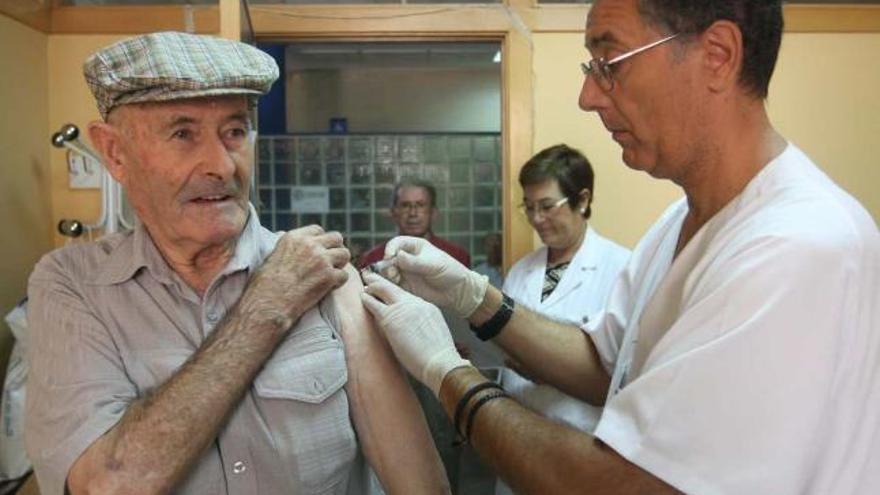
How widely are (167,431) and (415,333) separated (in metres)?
0.47

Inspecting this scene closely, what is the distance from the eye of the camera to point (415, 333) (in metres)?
1.28

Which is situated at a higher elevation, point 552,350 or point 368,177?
point 368,177

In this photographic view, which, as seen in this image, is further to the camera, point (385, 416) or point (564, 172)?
point (564, 172)

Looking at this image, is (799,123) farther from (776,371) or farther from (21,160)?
(21,160)

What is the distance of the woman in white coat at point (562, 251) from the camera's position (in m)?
2.33

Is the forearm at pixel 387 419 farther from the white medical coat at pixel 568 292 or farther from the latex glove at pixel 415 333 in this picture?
the white medical coat at pixel 568 292

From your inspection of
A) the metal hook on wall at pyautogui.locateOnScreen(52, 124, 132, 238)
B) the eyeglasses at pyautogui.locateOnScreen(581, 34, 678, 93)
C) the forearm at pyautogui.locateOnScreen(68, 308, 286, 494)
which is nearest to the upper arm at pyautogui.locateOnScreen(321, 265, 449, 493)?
the forearm at pyautogui.locateOnScreen(68, 308, 286, 494)

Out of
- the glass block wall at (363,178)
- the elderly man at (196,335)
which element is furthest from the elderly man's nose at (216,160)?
the glass block wall at (363,178)

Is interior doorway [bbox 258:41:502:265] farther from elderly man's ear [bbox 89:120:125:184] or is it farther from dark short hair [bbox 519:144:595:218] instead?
elderly man's ear [bbox 89:120:125:184]

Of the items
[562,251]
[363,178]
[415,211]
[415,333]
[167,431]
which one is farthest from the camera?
[363,178]

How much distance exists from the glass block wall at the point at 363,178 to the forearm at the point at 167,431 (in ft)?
9.21

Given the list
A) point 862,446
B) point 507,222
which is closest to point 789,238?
point 862,446

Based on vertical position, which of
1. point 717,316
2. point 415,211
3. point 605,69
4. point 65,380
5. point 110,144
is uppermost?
point 605,69

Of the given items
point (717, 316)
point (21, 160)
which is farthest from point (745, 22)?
point (21, 160)
